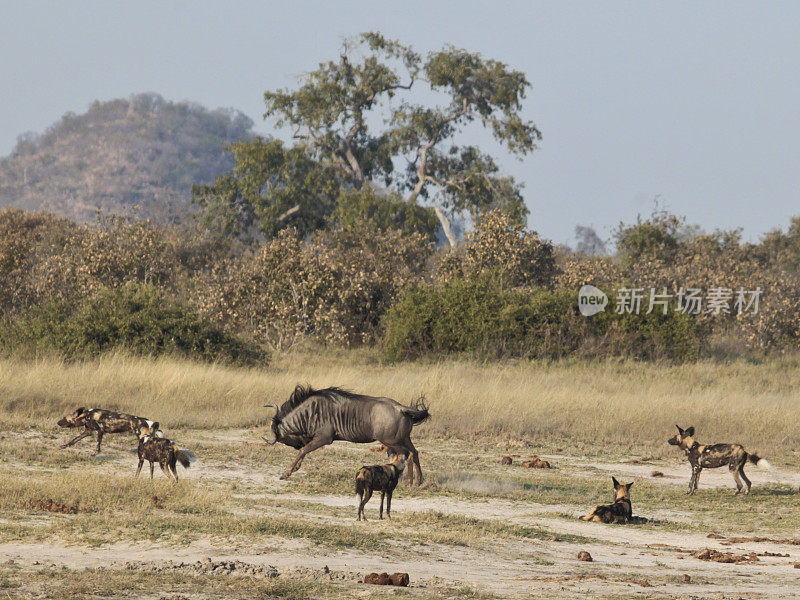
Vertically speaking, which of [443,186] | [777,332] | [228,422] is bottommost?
[228,422]

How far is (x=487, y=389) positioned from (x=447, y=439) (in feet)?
13.2

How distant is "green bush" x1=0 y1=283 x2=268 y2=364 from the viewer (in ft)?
77.9

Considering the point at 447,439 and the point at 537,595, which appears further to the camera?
the point at 447,439

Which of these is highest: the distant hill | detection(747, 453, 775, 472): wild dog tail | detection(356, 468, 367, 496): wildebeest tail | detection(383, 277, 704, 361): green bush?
the distant hill

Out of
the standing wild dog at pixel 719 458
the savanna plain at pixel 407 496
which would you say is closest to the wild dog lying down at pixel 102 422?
the savanna plain at pixel 407 496

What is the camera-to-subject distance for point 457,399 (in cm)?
2016

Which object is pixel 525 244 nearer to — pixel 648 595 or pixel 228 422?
pixel 228 422

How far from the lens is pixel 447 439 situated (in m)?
17.5

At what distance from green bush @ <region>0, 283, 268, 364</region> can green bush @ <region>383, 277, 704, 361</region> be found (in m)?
4.59

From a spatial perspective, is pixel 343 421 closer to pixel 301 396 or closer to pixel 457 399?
pixel 301 396

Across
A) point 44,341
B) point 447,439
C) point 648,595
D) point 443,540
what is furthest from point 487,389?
point 648,595

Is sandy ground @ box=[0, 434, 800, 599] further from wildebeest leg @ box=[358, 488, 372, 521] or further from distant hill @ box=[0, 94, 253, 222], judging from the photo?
distant hill @ box=[0, 94, 253, 222]

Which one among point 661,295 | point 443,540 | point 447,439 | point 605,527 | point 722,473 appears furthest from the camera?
point 661,295

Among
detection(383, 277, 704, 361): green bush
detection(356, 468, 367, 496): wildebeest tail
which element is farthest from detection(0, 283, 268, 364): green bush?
detection(356, 468, 367, 496): wildebeest tail
